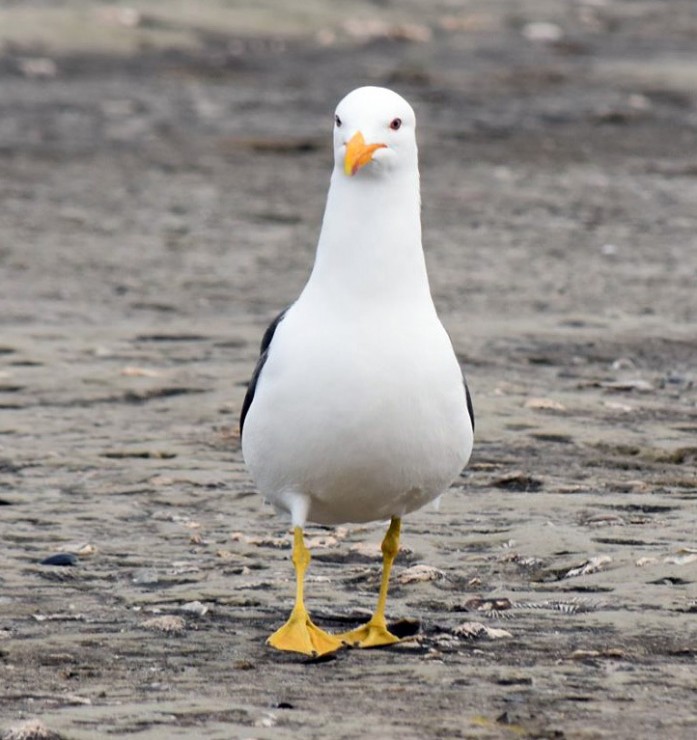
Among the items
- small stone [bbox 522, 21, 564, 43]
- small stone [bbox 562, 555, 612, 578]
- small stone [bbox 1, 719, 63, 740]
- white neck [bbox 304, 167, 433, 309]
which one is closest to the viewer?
small stone [bbox 1, 719, 63, 740]

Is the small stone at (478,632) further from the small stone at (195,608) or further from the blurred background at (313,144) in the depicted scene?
the blurred background at (313,144)

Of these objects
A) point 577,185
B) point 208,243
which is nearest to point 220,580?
point 208,243

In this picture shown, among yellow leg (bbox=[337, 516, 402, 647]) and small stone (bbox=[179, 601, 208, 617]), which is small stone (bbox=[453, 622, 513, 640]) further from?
small stone (bbox=[179, 601, 208, 617])

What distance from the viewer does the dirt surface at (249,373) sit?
5.04 m

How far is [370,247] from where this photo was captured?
5.39 m

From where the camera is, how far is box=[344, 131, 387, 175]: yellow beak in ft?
17.3

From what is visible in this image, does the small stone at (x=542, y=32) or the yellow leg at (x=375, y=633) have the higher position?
the small stone at (x=542, y=32)

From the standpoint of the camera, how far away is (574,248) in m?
12.8

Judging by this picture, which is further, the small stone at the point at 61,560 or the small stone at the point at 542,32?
the small stone at the point at 542,32

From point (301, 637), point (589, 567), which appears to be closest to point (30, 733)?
point (301, 637)

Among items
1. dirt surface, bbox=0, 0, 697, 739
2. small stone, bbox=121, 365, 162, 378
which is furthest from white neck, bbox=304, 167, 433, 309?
small stone, bbox=121, 365, 162, 378

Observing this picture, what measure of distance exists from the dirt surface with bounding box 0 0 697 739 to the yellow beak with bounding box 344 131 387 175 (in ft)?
4.72

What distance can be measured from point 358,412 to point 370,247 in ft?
1.70

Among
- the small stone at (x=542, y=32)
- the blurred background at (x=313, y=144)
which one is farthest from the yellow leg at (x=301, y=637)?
the small stone at (x=542, y=32)
